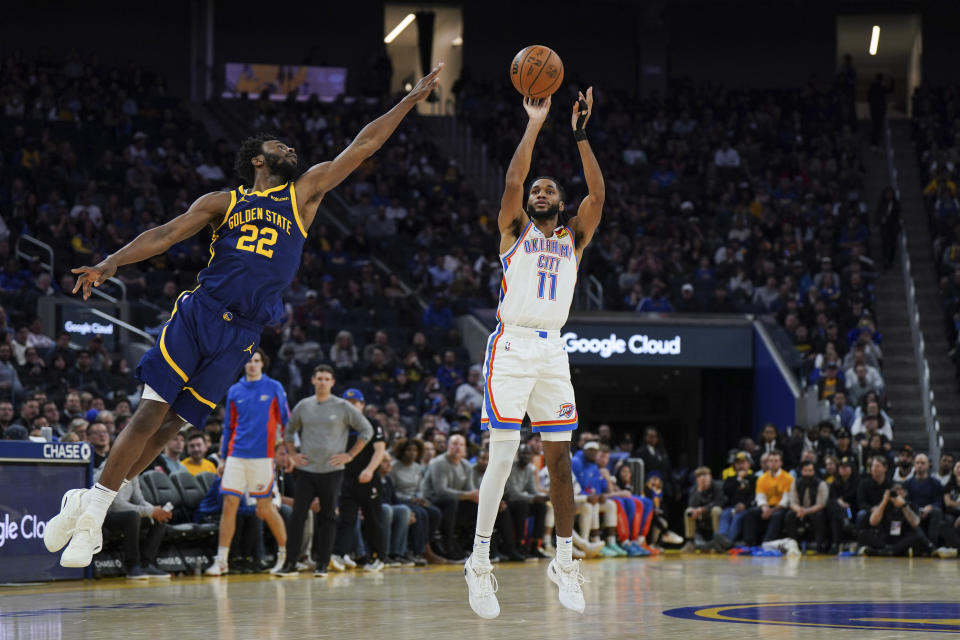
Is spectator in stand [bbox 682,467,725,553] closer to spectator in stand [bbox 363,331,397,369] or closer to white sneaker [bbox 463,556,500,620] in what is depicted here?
spectator in stand [bbox 363,331,397,369]

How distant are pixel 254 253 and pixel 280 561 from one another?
647cm

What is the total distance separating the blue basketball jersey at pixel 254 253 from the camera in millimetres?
6379

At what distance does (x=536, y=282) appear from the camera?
739 centimetres

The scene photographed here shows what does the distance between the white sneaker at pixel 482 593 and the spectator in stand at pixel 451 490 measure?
7.48m

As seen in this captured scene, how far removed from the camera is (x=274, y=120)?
2778 cm

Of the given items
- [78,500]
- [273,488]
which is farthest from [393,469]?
[78,500]

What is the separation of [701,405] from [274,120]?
1077 cm

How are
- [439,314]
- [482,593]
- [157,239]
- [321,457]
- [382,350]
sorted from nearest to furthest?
[157,239] < [482,593] < [321,457] < [382,350] < [439,314]

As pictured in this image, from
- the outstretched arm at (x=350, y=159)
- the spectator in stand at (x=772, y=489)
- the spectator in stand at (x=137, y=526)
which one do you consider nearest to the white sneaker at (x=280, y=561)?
the spectator in stand at (x=137, y=526)

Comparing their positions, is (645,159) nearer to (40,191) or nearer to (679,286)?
(679,286)

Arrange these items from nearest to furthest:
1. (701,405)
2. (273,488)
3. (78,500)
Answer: (78,500) < (273,488) < (701,405)

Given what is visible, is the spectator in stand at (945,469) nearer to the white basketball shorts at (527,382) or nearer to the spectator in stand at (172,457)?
the spectator in stand at (172,457)

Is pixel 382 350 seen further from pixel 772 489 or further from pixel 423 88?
pixel 423 88

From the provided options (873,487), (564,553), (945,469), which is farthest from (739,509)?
(564,553)
